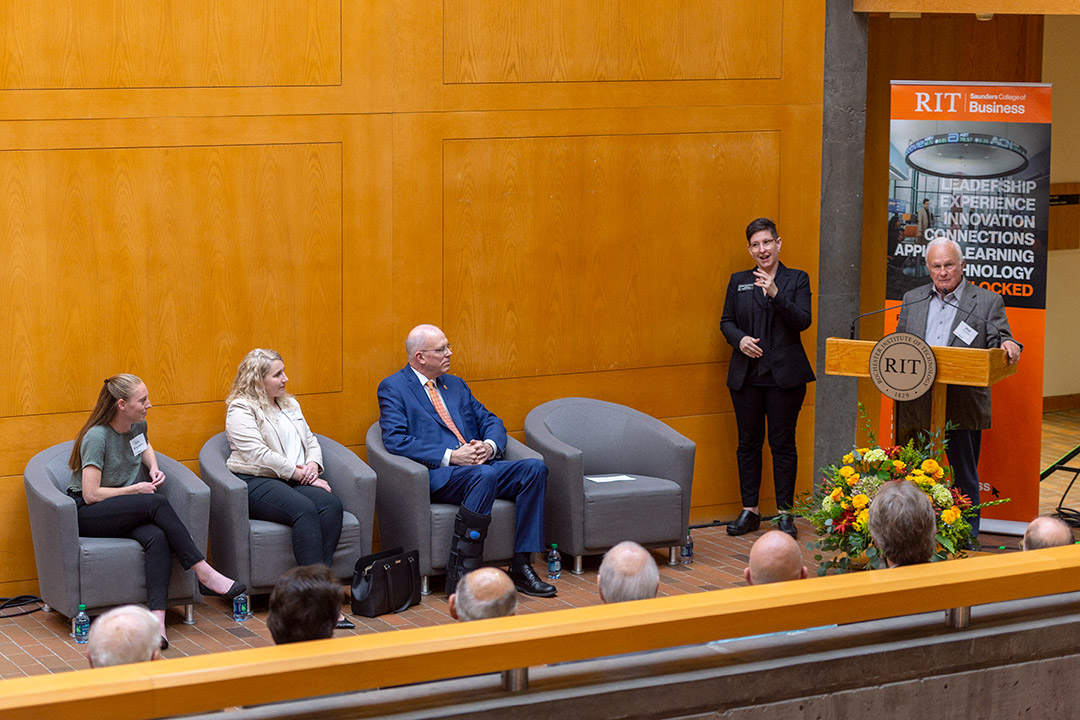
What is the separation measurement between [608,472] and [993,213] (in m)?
2.52

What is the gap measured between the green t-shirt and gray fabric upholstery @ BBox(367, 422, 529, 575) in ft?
3.92

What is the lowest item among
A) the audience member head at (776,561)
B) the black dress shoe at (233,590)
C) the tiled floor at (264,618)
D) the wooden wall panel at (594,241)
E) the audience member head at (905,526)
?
the tiled floor at (264,618)

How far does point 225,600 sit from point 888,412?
3705 mm

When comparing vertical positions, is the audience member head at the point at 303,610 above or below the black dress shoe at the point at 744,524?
above

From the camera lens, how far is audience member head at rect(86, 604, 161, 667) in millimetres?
3223

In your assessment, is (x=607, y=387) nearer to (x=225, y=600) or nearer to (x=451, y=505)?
(x=451, y=505)

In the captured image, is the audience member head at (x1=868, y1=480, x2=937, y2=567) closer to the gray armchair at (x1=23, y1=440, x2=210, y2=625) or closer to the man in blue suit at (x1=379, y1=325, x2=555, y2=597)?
the man in blue suit at (x1=379, y1=325, x2=555, y2=597)

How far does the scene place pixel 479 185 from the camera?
7.32 m

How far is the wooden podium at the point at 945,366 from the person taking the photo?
21.2 feet

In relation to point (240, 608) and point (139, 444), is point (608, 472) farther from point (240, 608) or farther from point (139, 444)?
point (139, 444)

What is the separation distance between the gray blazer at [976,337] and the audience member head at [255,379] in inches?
134

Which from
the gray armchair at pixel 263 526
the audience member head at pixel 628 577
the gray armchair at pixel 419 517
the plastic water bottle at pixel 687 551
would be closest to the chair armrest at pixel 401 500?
the gray armchair at pixel 419 517

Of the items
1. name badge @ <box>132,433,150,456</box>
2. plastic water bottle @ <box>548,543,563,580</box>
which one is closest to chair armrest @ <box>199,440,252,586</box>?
name badge @ <box>132,433,150,456</box>

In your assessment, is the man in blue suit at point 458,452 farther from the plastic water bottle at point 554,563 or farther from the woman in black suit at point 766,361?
the woman in black suit at point 766,361
